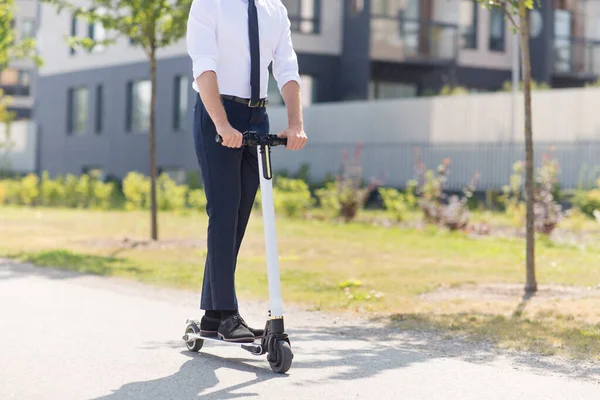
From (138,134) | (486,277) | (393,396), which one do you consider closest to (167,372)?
(393,396)

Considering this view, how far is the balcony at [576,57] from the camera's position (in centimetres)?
3628

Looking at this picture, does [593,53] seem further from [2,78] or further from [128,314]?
[2,78]

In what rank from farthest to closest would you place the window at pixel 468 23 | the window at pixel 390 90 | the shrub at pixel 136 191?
the window at pixel 468 23, the window at pixel 390 90, the shrub at pixel 136 191

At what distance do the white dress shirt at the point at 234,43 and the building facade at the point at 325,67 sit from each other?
23840 mm

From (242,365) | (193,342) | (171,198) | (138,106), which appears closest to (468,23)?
(138,106)

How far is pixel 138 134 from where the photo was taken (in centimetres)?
3319

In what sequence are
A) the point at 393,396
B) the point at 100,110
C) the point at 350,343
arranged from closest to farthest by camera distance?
1. the point at 393,396
2. the point at 350,343
3. the point at 100,110

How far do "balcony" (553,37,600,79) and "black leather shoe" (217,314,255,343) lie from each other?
3135 cm

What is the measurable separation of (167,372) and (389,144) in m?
21.4

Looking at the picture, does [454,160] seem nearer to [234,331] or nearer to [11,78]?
[234,331]

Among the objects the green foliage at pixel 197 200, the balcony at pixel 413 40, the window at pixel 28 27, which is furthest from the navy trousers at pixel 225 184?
the window at pixel 28 27

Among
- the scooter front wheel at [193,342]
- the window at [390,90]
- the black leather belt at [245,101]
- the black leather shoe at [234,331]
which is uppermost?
the window at [390,90]

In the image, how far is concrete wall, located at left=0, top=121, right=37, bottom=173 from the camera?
3897 centimetres

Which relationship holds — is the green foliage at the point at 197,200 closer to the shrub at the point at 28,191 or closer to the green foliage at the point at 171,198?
the green foliage at the point at 171,198
